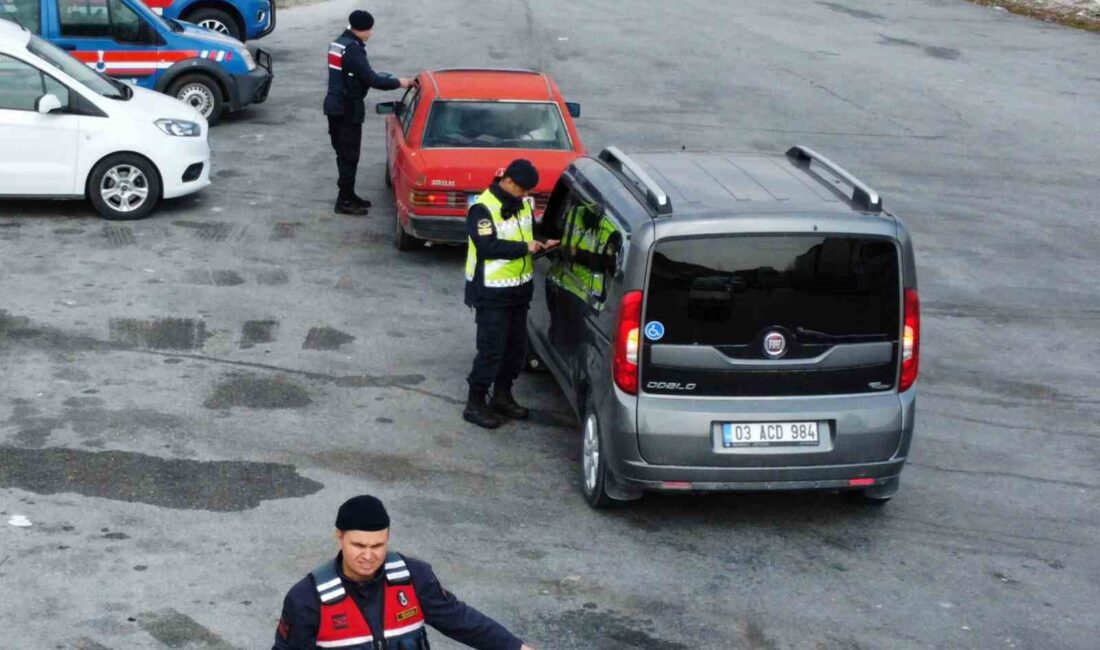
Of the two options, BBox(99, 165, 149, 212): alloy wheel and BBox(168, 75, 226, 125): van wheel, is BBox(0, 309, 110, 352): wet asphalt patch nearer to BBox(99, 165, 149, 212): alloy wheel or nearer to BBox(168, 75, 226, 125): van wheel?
BBox(99, 165, 149, 212): alloy wheel

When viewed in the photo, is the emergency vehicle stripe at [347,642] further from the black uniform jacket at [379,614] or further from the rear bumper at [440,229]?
the rear bumper at [440,229]

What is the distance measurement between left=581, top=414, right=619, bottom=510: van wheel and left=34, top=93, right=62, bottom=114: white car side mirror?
23.5 feet

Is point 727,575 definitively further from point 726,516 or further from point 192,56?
point 192,56

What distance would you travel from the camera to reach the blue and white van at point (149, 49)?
1700 centimetres

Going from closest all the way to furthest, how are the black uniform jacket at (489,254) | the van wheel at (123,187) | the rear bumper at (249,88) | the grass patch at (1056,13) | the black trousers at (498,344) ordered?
the black uniform jacket at (489,254), the black trousers at (498,344), the van wheel at (123,187), the rear bumper at (249,88), the grass patch at (1056,13)

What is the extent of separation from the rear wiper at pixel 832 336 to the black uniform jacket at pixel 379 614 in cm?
345

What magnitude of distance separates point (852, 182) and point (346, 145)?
6923mm

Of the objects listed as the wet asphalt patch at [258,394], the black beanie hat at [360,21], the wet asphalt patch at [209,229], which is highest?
the black beanie hat at [360,21]

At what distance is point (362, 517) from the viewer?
411 centimetres

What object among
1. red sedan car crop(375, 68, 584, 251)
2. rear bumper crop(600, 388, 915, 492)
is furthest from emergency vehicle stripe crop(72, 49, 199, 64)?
rear bumper crop(600, 388, 915, 492)

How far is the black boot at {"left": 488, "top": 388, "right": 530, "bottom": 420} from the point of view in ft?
30.8

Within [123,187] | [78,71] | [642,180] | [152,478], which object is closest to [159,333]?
[152,478]

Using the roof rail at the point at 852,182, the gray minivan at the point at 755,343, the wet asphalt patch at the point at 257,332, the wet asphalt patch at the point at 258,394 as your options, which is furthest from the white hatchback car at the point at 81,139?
the gray minivan at the point at 755,343

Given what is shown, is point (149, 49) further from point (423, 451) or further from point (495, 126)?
point (423, 451)
